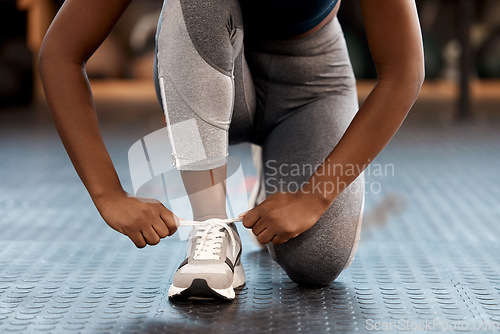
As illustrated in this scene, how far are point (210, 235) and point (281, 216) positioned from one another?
0.13 metres

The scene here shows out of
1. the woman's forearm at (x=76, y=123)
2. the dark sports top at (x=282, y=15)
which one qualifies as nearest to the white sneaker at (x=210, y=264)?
the woman's forearm at (x=76, y=123)

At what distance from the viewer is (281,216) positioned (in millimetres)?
865

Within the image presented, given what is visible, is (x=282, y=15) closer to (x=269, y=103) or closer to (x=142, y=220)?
(x=269, y=103)

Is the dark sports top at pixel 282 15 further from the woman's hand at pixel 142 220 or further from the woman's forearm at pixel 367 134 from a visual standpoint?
the woman's hand at pixel 142 220

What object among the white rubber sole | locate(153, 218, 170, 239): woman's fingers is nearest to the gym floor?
the white rubber sole

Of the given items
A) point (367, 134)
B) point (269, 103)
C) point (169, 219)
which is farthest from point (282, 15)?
point (169, 219)

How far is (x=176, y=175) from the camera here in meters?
1.00

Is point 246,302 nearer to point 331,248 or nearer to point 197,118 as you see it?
point 331,248

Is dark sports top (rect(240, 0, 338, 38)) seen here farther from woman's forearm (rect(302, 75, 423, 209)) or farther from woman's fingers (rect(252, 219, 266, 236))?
woman's fingers (rect(252, 219, 266, 236))

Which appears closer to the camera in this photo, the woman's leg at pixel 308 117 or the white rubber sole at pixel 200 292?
A: the white rubber sole at pixel 200 292

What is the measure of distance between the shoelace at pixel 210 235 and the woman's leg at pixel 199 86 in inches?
0.8

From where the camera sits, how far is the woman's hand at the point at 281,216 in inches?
34.0

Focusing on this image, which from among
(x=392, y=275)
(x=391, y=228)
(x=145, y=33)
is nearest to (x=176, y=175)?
(x=392, y=275)

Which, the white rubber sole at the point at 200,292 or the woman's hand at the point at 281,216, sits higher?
the woman's hand at the point at 281,216
